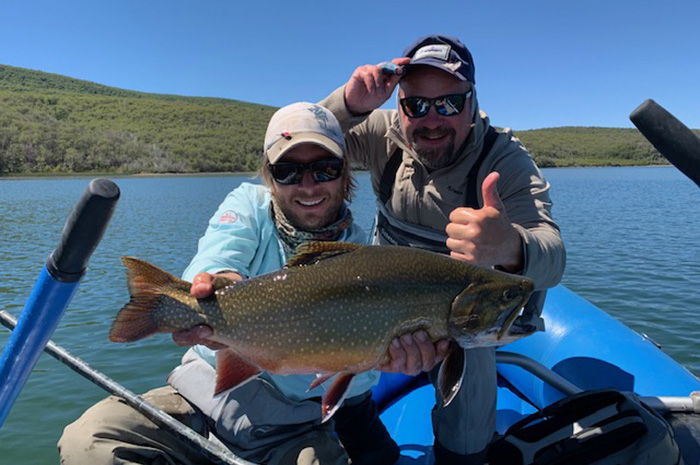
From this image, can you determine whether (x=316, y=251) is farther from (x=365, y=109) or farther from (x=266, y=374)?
(x=365, y=109)

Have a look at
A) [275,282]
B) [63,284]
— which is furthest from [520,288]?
[63,284]

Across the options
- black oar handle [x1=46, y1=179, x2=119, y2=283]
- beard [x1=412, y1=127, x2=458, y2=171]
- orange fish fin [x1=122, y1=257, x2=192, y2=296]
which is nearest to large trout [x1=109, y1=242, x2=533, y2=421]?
orange fish fin [x1=122, y1=257, x2=192, y2=296]

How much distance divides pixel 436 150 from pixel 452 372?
85.3 inches

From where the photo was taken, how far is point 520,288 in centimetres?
270

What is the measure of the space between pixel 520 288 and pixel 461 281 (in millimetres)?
316

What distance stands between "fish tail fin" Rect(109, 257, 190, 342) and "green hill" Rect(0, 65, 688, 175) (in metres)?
98.3

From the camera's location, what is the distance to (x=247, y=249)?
343 cm

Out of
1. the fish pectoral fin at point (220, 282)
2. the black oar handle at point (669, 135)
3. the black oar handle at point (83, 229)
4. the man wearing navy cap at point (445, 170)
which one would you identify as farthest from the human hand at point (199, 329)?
the black oar handle at point (669, 135)

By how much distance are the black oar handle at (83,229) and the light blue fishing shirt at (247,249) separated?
2.85 ft

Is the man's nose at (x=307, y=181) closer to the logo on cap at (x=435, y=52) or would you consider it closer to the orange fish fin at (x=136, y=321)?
the orange fish fin at (x=136, y=321)

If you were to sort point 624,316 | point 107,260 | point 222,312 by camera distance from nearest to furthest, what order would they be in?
1. point 222,312
2. point 624,316
3. point 107,260

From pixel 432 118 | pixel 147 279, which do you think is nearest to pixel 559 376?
pixel 432 118

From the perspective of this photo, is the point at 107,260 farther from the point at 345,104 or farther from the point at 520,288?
the point at 520,288

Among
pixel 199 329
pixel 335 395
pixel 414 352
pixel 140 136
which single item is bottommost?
pixel 140 136
